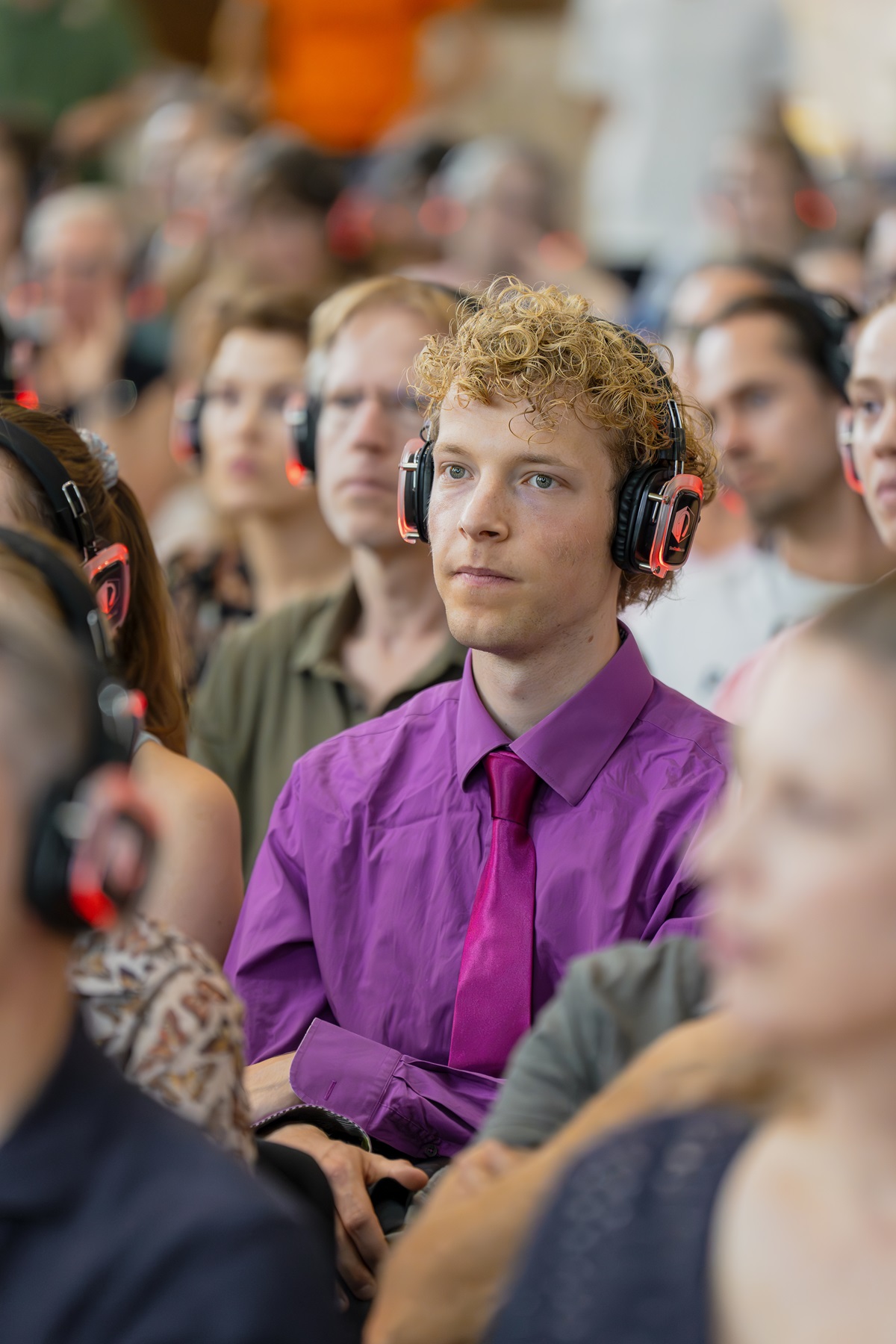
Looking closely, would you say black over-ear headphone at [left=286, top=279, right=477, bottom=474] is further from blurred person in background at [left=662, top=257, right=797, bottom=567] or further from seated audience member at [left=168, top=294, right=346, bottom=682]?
blurred person in background at [left=662, top=257, right=797, bottom=567]

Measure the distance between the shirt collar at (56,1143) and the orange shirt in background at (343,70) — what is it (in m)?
5.58

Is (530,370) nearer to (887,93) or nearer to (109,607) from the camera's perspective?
(109,607)

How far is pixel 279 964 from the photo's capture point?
1.65 m

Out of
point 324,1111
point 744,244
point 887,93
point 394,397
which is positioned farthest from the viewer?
point 887,93

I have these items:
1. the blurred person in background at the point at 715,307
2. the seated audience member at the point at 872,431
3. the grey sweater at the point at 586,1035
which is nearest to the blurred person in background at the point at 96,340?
the blurred person in background at the point at 715,307

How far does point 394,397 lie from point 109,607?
34.5 inches

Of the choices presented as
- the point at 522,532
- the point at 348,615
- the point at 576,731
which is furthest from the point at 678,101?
the point at 576,731

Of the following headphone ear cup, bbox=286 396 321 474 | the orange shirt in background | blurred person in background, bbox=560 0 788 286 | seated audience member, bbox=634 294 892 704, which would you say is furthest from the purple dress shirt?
the orange shirt in background

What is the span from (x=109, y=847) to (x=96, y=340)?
3.64 m

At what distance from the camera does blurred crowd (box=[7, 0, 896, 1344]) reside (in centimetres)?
84

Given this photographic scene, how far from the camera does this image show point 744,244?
4.66 meters

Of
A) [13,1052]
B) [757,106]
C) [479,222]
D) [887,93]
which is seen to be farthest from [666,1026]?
[887,93]

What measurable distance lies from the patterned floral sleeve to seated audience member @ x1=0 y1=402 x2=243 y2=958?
384mm

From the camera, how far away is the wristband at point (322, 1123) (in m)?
1.50
